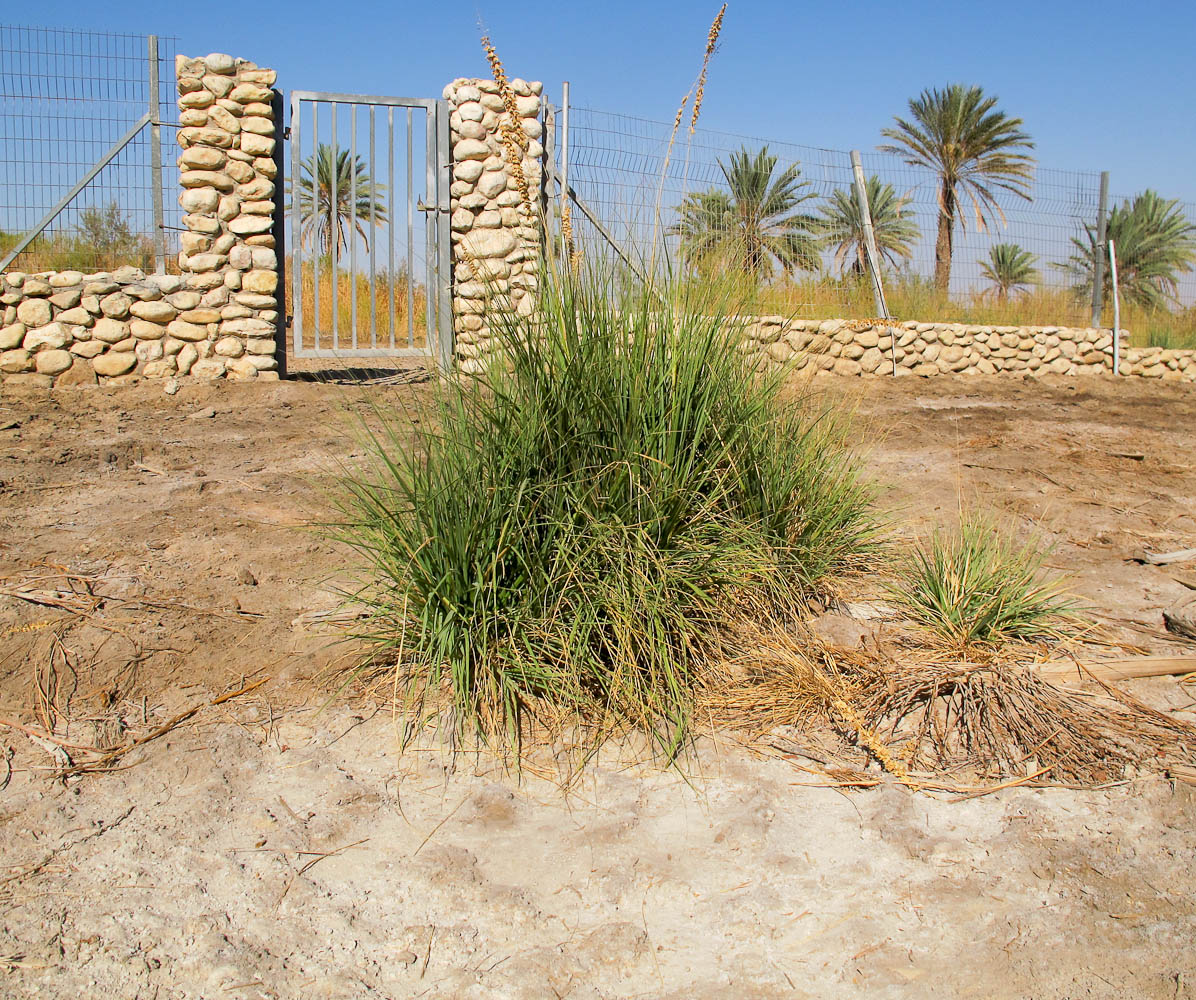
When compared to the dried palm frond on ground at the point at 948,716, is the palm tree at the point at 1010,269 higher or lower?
higher

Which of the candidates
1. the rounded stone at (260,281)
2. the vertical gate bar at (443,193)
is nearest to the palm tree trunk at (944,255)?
the vertical gate bar at (443,193)

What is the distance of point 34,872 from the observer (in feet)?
6.54

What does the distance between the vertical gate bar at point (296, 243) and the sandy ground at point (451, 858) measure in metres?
4.38

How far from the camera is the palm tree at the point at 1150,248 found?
13883 mm

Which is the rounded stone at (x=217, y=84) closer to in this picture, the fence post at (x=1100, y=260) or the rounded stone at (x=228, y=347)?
the rounded stone at (x=228, y=347)

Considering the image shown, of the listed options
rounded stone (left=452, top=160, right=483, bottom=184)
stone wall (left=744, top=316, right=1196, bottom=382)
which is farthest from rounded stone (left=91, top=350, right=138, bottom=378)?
stone wall (left=744, top=316, right=1196, bottom=382)

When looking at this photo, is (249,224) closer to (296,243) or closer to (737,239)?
(296,243)

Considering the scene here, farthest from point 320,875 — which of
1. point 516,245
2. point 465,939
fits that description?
point 516,245

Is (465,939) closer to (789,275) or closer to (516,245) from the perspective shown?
(789,275)

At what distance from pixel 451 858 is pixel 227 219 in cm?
628

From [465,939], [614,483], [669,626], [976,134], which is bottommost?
[465,939]

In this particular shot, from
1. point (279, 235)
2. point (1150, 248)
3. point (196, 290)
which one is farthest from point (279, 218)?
point (1150, 248)

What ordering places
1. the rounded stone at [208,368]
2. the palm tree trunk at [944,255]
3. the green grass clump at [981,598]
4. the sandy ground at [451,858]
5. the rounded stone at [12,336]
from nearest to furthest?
the sandy ground at [451,858] < the green grass clump at [981,598] < the rounded stone at [12,336] < the rounded stone at [208,368] < the palm tree trunk at [944,255]

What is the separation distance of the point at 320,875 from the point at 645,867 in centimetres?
72
